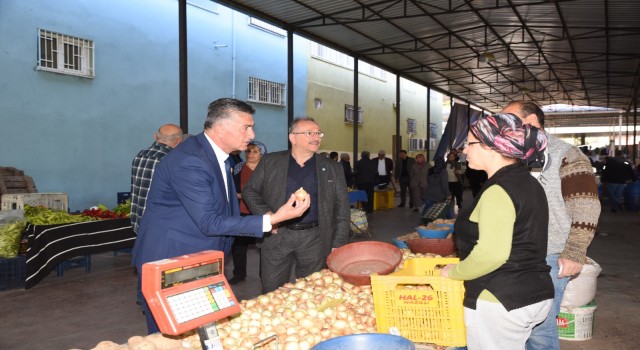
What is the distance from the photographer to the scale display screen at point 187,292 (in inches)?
65.6

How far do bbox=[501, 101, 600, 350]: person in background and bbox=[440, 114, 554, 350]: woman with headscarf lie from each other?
0.54 metres

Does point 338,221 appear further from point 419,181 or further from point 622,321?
point 419,181

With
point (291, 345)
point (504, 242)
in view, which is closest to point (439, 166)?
point (291, 345)

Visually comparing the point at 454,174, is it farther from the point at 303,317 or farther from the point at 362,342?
the point at 362,342

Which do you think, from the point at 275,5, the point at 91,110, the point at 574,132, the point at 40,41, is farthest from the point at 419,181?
the point at 574,132

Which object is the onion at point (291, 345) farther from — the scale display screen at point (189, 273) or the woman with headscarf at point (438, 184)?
the woman with headscarf at point (438, 184)

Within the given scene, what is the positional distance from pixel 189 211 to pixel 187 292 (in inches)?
31.0

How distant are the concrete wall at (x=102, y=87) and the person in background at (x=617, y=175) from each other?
9945 mm

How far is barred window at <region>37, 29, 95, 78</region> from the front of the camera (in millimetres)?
10023

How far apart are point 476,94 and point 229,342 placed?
1025 inches

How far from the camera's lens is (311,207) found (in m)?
3.90

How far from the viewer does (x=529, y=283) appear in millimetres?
2160

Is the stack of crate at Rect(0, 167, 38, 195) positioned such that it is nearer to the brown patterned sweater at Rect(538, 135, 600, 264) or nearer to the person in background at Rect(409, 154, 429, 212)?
the brown patterned sweater at Rect(538, 135, 600, 264)

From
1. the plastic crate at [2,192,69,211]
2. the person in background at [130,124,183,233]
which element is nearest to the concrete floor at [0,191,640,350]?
the plastic crate at [2,192,69,211]
